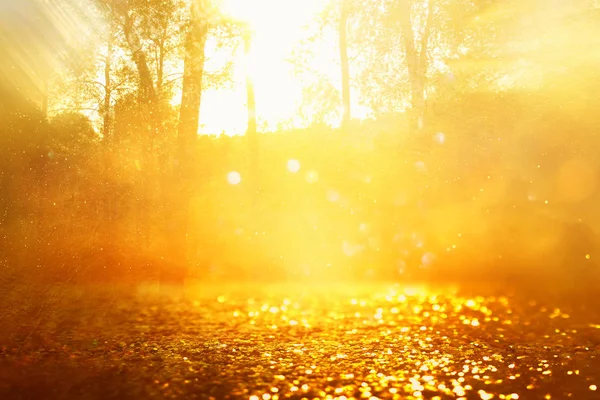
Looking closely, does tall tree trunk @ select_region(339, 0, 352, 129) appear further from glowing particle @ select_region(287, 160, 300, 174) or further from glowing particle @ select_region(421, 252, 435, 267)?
glowing particle @ select_region(421, 252, 435, 267)

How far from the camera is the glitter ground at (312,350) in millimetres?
7145

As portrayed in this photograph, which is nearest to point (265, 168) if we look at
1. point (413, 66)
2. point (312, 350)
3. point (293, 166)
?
point (293, 166)

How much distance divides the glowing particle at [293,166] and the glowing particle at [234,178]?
7.23ft

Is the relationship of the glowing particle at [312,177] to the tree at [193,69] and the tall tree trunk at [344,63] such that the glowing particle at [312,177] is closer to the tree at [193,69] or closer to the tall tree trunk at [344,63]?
the tall tree trunk at [344,63]

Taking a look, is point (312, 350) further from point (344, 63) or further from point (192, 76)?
point (344, 63)

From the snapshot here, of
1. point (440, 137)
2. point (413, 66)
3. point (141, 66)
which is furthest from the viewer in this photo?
point (413, 66)

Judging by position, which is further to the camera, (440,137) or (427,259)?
(440,137)

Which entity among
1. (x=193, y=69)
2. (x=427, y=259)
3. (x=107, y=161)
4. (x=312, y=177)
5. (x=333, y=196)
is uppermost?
(x=193, y=69)

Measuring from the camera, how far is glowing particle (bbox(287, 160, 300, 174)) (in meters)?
26.2

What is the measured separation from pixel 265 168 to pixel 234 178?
6.14ft

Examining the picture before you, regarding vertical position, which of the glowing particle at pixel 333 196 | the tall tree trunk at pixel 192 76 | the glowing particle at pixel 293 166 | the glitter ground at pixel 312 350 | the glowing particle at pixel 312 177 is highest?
the tall tree trunk at pixel 192 76

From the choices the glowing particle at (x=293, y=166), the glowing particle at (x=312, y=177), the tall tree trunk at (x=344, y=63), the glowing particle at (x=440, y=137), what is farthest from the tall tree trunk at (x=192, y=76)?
the tall tree trunk at (x=344, y=63)

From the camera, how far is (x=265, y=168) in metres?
27.4

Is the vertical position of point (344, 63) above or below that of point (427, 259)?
above
